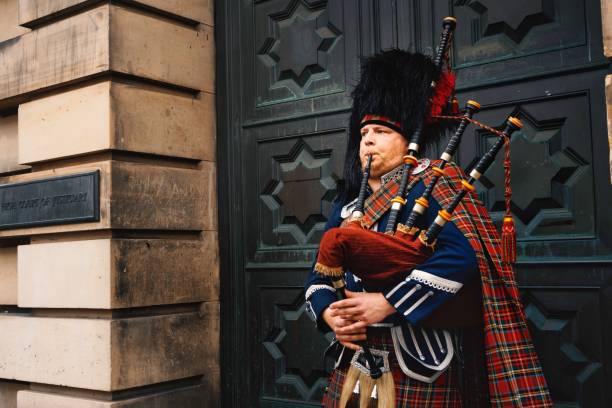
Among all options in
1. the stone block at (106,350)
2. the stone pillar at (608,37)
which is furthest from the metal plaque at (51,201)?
the stone pillar at (608,37)

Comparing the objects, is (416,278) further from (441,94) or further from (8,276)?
(8,276)

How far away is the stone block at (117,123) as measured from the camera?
4.62m

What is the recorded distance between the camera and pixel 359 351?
306 cm

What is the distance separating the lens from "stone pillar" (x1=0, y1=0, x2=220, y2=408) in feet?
15.0

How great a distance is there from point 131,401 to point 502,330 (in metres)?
2.57

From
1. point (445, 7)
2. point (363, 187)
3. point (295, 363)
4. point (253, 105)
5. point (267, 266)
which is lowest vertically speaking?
point (295, 363)

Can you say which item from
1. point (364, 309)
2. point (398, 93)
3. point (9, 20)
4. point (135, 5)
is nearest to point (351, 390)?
point (364, 309)

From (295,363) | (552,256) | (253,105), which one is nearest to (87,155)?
(253,105)

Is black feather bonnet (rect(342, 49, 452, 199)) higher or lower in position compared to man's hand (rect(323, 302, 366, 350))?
higher

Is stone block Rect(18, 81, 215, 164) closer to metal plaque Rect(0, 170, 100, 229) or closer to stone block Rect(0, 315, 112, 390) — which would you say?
metal plaque Rect(0, 170, 100, 229)

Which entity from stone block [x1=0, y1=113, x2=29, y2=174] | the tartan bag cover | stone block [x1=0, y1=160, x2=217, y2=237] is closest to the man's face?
the tartan bag cover

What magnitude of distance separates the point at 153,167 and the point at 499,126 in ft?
7.10

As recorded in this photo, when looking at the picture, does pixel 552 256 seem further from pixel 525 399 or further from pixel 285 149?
pixel 285 149

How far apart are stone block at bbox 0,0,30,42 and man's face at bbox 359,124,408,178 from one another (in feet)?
11.7
